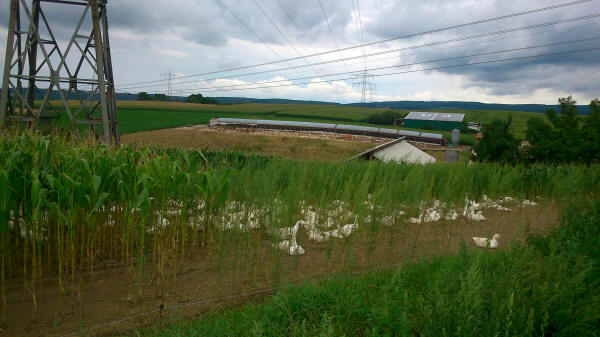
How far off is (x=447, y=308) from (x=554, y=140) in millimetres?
24830

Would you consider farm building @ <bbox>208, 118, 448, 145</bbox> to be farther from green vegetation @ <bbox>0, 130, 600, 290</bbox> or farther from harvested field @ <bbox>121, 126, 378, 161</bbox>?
green vegetation @ <bbox>0, 130, 600, 290</bbox>

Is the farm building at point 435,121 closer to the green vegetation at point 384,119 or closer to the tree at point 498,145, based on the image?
the green vegetation at point 384,119

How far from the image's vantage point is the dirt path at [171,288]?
374 centimetres

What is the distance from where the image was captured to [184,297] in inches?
166

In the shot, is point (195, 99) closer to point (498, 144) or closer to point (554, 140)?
point (498, 144)

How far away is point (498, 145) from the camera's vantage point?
2459cm

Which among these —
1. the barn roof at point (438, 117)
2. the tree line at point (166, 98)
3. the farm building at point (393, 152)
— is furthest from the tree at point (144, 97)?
the farm building at point (393, 152)

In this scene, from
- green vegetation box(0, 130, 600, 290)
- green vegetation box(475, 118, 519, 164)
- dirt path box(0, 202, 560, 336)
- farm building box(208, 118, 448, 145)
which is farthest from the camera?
farm building box(208, 118, 448, 145)

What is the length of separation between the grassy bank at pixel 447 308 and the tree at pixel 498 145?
2260cm

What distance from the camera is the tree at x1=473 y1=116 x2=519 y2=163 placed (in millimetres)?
24502

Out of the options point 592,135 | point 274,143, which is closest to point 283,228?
point 592,135

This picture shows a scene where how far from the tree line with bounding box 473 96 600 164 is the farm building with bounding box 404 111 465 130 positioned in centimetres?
3022

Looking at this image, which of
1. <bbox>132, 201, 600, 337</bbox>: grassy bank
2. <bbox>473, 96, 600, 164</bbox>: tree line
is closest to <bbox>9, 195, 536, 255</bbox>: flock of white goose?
<bbox>132, 201, 600, 337</bbox>: grassy bank

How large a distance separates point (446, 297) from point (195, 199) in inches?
134
